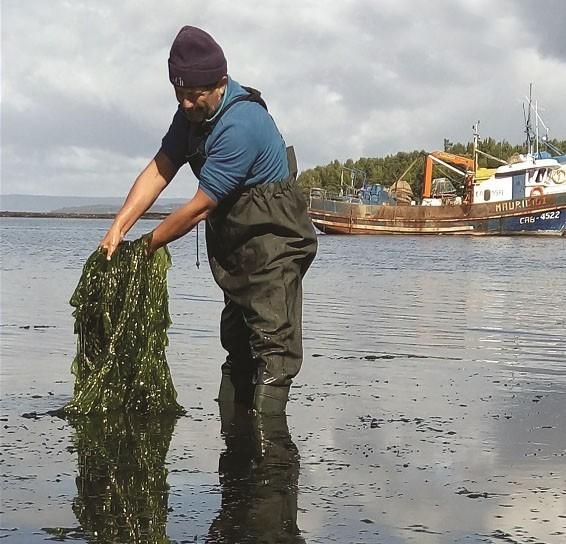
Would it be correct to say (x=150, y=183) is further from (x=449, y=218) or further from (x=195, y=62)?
(x=449, y=218)

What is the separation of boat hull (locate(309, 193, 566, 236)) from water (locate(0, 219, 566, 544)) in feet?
143

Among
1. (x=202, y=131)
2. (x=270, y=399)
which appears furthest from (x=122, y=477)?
(x=202, y=131)

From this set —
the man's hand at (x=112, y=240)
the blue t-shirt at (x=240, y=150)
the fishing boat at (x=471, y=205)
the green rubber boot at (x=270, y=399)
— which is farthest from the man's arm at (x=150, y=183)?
the fishing boat at (x=471, y=205)

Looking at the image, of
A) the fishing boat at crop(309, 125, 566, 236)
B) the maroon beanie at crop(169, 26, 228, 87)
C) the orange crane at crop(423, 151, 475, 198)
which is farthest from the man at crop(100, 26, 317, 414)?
the orange crane at crop(423, 151, 475, 198)

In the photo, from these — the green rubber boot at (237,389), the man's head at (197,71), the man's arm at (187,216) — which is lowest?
the green rubber boot at (237,389)

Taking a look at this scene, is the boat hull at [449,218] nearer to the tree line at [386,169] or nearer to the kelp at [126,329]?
the tree line at [386,169]

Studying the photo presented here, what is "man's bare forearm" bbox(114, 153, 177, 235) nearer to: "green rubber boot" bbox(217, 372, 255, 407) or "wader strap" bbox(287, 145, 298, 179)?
"wader strap" bbox(287, 145, 298, 179)

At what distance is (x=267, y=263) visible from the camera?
5207 mm

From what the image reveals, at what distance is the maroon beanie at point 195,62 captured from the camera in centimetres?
485

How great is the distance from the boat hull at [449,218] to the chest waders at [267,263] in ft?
154

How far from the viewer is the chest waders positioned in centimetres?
516

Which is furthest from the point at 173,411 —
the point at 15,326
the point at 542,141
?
the point at 542,141

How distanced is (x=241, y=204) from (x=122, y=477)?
5.39 ft

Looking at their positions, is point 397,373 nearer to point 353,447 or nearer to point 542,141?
point 353,447
